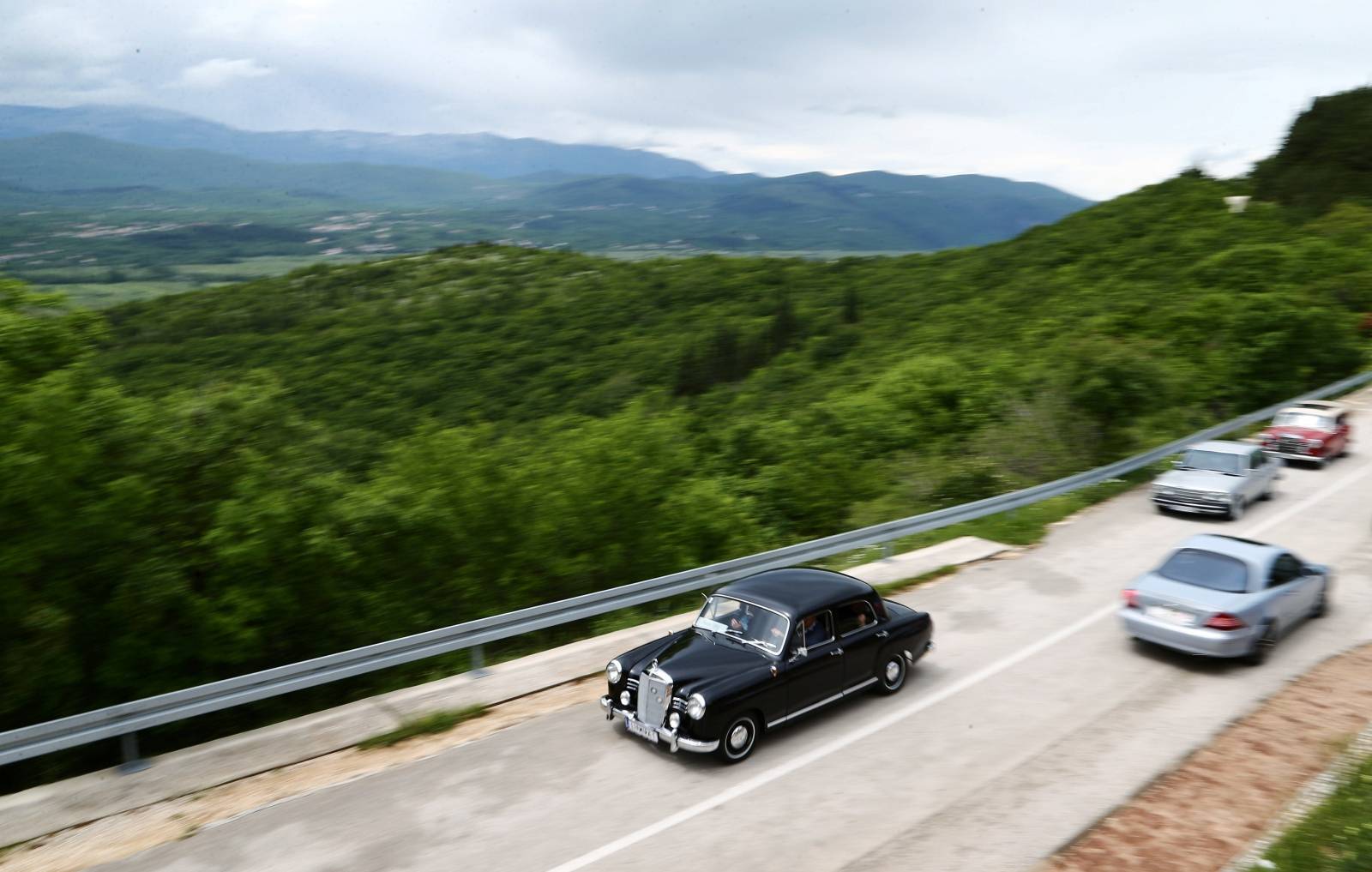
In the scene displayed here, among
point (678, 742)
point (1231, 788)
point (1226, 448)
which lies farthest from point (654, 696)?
point (1226, 448)

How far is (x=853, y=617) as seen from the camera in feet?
30.7

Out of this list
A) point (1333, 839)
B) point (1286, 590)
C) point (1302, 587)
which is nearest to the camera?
point (1333, 839)

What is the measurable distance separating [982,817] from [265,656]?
25.0 ft

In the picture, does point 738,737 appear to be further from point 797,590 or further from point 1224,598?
point 1224,598

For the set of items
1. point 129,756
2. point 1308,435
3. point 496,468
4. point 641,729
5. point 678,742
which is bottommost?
point 129,756

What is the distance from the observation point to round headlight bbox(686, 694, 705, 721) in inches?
309

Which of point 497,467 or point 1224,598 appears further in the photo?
point 497,467

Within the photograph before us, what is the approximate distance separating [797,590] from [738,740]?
1719 millimetres

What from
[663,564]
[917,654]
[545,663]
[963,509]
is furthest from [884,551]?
[545,663]

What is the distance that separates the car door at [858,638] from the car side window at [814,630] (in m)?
0.13

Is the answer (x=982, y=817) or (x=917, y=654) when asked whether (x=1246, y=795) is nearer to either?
(x=982, y=817)

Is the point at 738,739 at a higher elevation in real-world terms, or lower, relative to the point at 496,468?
lower

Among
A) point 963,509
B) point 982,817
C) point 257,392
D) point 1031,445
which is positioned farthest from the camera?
point 1031,445

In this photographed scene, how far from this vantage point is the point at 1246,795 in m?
7.51
